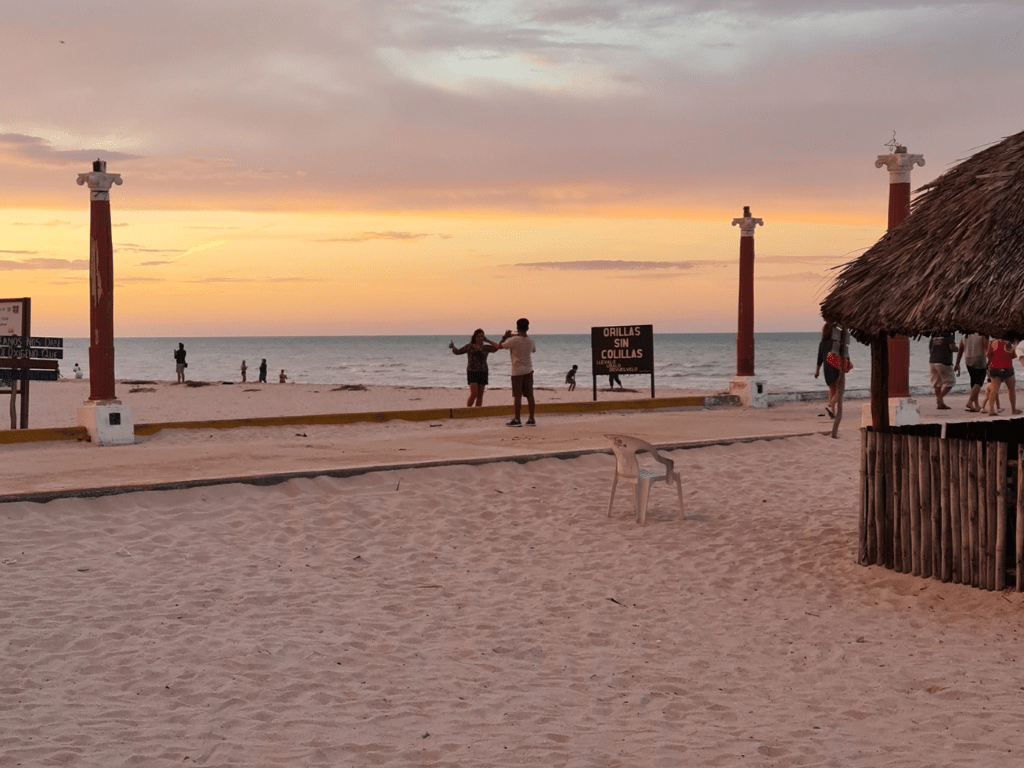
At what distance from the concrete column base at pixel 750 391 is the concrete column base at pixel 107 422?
10.7 m

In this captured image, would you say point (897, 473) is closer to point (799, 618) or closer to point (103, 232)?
point (799, 618)

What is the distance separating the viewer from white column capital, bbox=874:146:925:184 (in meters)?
15.3

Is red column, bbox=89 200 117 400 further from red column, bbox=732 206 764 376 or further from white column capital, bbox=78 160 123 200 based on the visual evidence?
red column, bbox=732 206 764 376

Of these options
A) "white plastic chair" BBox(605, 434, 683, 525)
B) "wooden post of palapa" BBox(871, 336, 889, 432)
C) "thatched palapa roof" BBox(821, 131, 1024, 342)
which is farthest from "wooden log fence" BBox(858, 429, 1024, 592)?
"white plastic chair" BBox(605, 434, 683, 525)

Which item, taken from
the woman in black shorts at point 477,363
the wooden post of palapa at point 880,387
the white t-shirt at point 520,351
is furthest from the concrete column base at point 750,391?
the wooden post of palapa at point 880,387

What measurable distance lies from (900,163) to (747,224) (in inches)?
197

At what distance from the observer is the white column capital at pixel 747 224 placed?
794 inches

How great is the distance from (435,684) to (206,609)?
2.05 meters

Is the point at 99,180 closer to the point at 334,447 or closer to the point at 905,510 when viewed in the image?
the point at 334,447

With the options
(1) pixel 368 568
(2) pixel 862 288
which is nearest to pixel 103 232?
(1) pixel 368 568

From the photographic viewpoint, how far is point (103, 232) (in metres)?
14.8

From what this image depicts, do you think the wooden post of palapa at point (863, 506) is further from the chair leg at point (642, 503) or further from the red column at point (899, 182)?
the red column at point (899, 182)

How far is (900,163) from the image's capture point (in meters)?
15.3

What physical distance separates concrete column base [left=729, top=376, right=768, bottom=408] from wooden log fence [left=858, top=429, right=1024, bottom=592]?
39.2 feet
